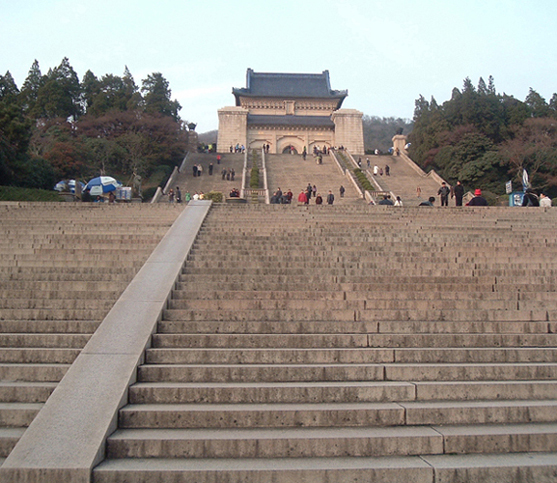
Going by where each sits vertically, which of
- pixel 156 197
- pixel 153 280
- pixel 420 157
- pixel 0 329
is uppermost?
pixel 420 157

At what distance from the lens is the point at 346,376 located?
490 cm

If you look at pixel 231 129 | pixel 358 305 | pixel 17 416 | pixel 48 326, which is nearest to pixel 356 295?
pixel 358 305

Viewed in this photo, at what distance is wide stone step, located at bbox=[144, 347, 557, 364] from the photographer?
5156 millimetres

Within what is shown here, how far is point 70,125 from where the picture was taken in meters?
36.0

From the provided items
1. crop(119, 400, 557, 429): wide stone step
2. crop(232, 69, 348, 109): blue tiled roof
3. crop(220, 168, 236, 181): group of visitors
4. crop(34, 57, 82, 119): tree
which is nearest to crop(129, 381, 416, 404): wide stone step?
crop(119, 400, 557, 429): wide stone step

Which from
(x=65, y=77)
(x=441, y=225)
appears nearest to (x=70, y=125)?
(x=65, y=77)

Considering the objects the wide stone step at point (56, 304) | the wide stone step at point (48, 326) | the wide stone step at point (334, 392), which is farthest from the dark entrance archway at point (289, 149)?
the wide stone step at point (334, 392)

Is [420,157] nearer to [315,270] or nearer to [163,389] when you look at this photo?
[315,270]

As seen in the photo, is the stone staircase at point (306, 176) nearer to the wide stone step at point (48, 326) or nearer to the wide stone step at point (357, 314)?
the wide stone step at point (357, 314)

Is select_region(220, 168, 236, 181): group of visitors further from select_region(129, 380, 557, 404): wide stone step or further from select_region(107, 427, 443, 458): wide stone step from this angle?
select_region(107, 427, 443, 458): wide stone step

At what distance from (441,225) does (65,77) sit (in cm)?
4222

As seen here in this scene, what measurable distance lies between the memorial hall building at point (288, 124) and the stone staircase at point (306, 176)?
36.6 ft

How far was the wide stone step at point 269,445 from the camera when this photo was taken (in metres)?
3.95

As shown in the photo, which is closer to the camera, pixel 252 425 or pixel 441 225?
pixel 252 425
